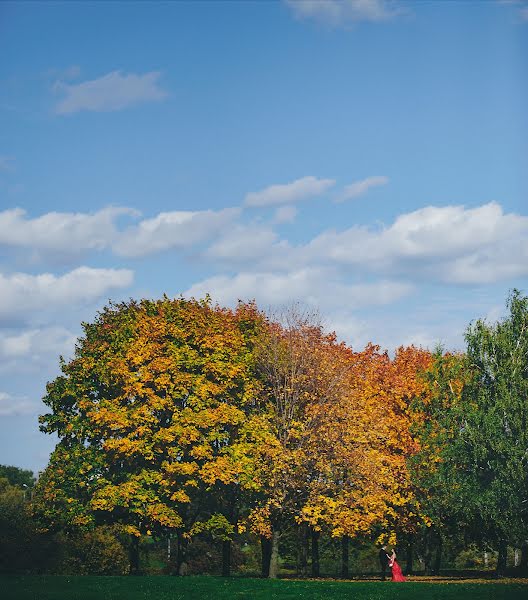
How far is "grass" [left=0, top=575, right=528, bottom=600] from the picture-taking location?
3105cm

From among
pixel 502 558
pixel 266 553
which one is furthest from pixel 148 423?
pixel 502 558

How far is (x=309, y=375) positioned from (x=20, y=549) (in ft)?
68.8

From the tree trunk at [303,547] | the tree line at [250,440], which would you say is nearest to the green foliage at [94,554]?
the tree line at [250,440]

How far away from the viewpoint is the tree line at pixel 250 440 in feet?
153

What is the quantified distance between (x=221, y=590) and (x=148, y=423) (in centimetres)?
1505

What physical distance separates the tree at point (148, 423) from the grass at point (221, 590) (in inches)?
334

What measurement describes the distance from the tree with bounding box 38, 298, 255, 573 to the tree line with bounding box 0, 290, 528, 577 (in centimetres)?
11

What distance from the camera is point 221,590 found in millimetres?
34062

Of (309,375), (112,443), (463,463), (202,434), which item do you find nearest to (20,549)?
(112,443)

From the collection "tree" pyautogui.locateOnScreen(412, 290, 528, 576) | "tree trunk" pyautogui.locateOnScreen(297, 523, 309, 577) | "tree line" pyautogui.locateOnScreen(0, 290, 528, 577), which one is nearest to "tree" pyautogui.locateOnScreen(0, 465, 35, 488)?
"tree trunk" pyautogui.locateOnScreen(297, 523, 309, 577)

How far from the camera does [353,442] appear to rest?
166 ft

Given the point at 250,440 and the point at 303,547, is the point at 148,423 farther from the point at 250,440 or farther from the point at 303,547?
the point at 303,547

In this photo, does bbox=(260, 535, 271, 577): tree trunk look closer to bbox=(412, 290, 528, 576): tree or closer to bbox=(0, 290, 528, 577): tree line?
bbox=(0, 290, 528, 577): tree line

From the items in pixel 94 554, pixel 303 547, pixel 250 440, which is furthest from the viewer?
pixel 303 547
